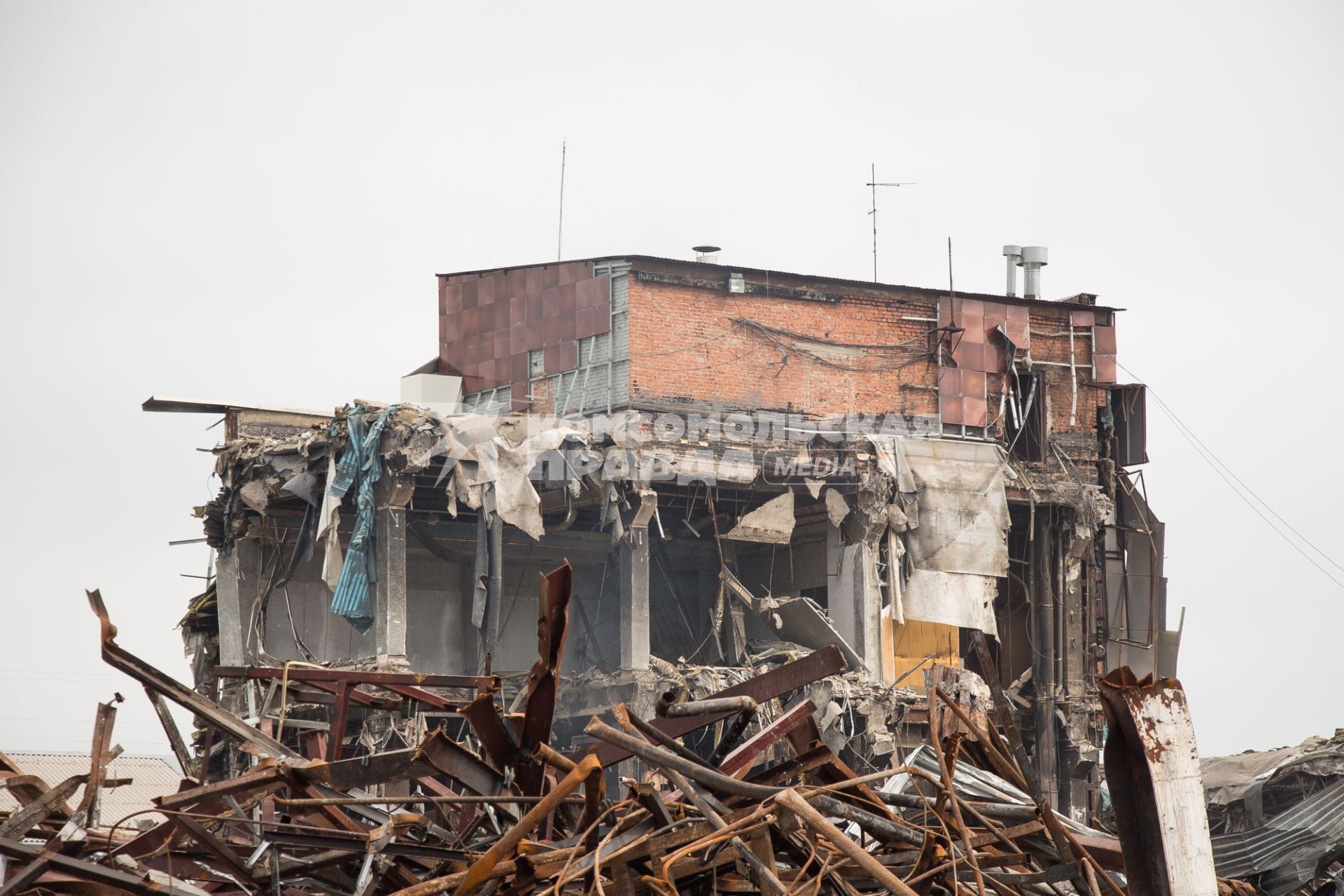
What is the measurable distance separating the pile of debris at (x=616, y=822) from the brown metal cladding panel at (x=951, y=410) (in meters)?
22.5

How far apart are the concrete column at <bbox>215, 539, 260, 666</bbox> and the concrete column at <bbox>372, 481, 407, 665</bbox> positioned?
2.67m

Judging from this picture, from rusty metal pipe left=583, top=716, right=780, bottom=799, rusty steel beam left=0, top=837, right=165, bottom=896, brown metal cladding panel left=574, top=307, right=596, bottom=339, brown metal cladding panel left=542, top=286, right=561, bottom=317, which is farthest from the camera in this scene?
brown metal cladding panel left=542, top=286, right=561, bottom=317

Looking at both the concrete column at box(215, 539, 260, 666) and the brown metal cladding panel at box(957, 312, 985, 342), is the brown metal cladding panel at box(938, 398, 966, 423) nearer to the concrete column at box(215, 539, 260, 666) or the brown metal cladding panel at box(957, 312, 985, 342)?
the brown metal cladding panel at box(957, 312, 985, 342)

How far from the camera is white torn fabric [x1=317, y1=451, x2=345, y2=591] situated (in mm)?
20516

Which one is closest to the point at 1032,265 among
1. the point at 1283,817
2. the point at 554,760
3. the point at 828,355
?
the point at 828,355

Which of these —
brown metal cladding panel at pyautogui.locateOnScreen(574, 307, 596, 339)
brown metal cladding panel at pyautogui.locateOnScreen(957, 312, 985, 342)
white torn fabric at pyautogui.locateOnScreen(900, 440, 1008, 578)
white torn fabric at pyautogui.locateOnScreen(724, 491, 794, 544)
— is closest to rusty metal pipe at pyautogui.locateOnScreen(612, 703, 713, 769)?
white torn fabric at pyautogui.locateOnScreen(724, 491, 794, 544)

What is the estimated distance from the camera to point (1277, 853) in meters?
8.46

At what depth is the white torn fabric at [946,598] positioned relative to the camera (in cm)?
2411

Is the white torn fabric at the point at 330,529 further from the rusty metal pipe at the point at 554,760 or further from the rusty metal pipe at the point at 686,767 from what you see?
the rusty metal pipe at the point at 686,767

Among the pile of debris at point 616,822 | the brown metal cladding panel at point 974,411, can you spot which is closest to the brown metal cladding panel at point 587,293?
the brown metal cladding panel at point 974,411

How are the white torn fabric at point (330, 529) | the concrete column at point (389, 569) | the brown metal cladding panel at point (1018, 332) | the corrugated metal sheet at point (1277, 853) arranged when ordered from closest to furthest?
1. the corrugated metal sheet at point (1277, 853)
2. the white torn fabric at point (330, 529)
3. the concrete column at point (389, 569)
4. the brown metal cladding panel at point (1018, 332)

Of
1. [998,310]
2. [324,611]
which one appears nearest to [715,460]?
[324,611]

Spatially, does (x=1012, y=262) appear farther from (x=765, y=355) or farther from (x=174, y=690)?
(x=174, y=690)

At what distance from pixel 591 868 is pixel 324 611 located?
19908 mm
